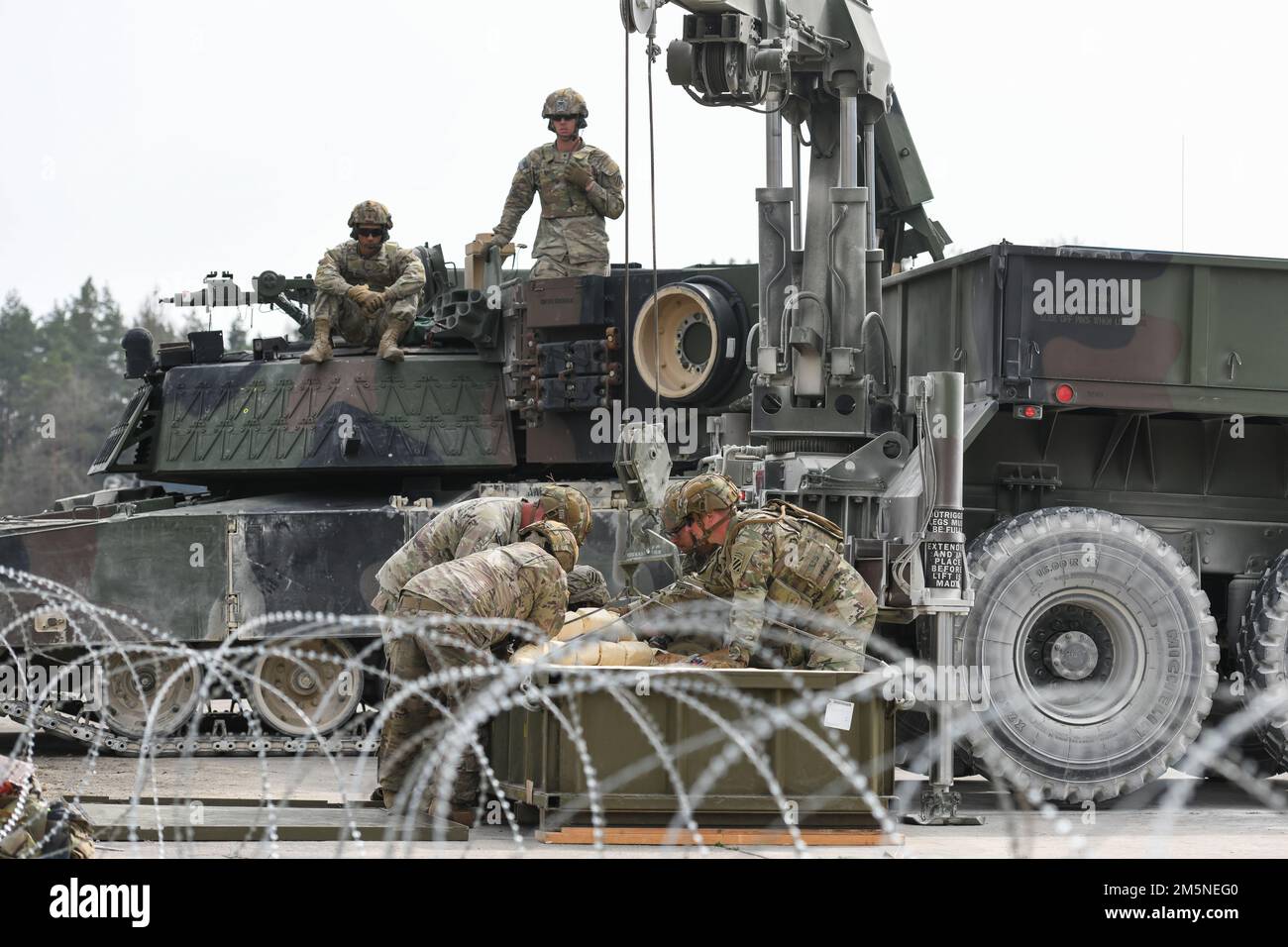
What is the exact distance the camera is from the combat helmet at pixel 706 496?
9.12m

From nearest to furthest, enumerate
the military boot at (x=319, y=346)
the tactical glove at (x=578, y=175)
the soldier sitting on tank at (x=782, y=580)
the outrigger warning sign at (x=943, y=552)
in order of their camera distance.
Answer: the soldier sitting on tank at (x=782, y=580) < the outrigger warning sign at (x=943, y=552) < the tactical glove at (x=578, y=175) < the military boot at (x=319, y=346)

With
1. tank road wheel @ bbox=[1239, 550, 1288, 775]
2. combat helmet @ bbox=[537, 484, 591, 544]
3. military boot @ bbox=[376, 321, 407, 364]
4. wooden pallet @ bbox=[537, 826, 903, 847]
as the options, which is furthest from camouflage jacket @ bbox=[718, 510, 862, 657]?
military boot @ bbox=[376, 321, 407, 364]

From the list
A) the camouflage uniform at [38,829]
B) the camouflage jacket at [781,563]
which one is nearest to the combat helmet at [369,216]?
the camouflage jacket at [781,563]

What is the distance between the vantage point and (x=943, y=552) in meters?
9.47

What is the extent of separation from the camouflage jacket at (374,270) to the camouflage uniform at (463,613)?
6.35 meters

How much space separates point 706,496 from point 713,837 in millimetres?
1700

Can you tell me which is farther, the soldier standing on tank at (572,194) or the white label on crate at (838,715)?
the soldier standing on tank at (572,194)

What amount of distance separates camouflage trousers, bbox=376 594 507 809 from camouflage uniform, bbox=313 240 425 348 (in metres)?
6.24

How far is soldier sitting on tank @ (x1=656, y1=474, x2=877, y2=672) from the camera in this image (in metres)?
8.73

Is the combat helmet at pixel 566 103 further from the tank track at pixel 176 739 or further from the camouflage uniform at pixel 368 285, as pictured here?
the tank track at pixel 176 739

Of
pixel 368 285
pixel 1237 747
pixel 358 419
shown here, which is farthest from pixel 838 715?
pixel 368 285

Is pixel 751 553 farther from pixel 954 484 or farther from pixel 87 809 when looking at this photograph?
pixel 87 809

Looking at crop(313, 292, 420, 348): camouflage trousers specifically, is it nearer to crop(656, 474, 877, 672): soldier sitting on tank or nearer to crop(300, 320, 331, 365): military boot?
crop(300, 320, 331, 365): military boot
